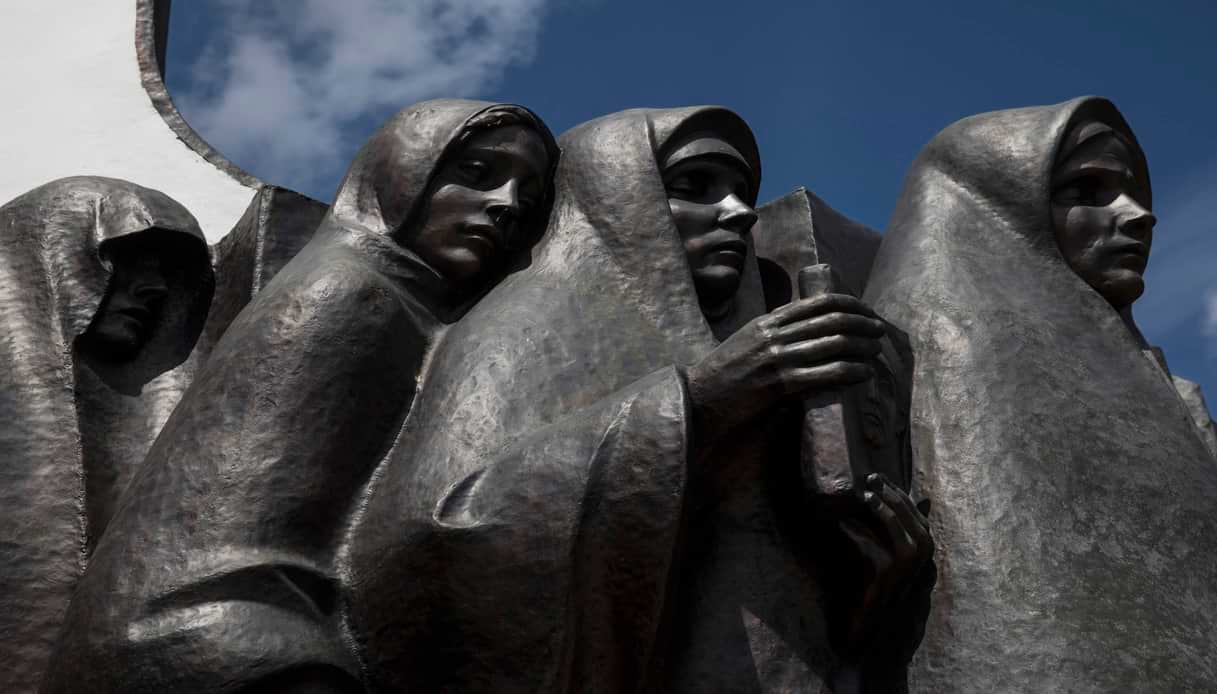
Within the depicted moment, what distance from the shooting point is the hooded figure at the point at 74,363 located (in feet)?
13.0

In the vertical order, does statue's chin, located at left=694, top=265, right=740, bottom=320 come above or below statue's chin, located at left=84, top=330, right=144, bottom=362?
above

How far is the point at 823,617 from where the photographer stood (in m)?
3.67

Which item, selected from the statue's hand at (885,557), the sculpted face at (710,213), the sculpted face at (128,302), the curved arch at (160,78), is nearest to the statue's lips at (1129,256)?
the sculpted face at (710,213)

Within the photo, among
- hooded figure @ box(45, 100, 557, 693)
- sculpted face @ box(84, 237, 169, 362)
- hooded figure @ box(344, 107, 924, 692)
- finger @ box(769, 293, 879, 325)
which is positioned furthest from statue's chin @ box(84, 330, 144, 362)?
finger @ box(769, 293, 879, 325)

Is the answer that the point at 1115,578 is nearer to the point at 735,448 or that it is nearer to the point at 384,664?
the point at 735,448

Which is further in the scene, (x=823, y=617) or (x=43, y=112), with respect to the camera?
(x=43, y=112)

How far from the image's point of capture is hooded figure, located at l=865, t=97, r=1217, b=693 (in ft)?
12.1

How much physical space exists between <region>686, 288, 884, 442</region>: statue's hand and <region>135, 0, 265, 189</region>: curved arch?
2.87 m

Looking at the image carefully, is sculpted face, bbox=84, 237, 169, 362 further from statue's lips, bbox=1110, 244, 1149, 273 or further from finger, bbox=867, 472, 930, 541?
statue's lips, bbox=1110, 244, 1149, 273

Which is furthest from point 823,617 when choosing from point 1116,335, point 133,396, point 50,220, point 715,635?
point 50,220

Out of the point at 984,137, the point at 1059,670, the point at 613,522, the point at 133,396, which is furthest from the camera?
the point at 984,137

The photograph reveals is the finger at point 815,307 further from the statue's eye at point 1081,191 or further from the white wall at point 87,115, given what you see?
the white wall at point 87,115

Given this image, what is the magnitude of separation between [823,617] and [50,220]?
244 cm

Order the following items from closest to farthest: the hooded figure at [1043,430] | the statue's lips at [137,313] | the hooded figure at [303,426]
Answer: the hooded figure at [303,426], the hooded figure at [1043,430], the statue's lips at [137,313]
